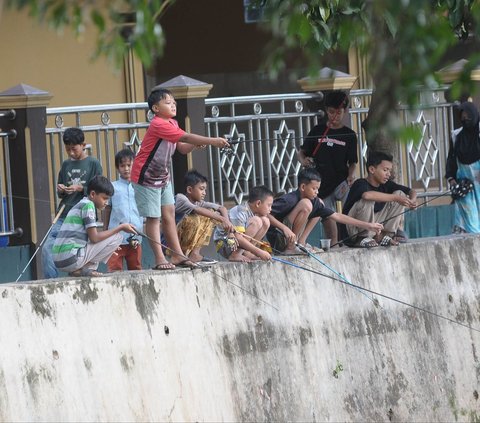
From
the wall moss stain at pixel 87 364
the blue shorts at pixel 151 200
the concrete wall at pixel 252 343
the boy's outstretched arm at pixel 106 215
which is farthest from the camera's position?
the boy's outstretched arm at pixel 106 215

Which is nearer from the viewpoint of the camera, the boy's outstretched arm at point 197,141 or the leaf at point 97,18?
the leaf at point 97,18

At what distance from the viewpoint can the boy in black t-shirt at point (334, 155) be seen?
11.9m

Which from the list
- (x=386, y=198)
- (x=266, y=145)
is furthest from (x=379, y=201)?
(x=266, y=145)

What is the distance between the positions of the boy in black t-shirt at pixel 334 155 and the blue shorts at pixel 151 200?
7.85 feet

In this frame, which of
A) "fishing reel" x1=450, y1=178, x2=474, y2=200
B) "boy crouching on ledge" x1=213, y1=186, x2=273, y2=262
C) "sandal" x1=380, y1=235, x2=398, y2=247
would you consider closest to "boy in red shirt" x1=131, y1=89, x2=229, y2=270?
"boy crouching on ledge" x1=213, y1=186, x2=273, y2=262

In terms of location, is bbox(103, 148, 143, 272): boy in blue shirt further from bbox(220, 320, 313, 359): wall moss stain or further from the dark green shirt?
bbox(220, 320, 313, 359): wall moss stain

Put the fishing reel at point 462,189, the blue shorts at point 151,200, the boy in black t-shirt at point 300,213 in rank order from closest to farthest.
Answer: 1. the blue shorts at point 151,200
2. the boy in black t-shirt at point 300,213
3. the fishing reel at point 462,189

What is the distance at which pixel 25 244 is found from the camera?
11.9m

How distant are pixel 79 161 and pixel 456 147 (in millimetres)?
3703

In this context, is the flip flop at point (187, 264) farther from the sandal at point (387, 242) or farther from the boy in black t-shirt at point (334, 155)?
the boy in black t-shirt at point (334, 155)

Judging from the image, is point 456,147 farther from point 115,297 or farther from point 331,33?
point 115,297

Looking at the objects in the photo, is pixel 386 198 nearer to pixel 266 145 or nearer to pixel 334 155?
pixel 334 155

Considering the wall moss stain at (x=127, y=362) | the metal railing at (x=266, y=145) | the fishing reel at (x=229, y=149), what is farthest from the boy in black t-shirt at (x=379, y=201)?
the wall moss stain at (x=127, y=362)

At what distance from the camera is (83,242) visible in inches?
362
